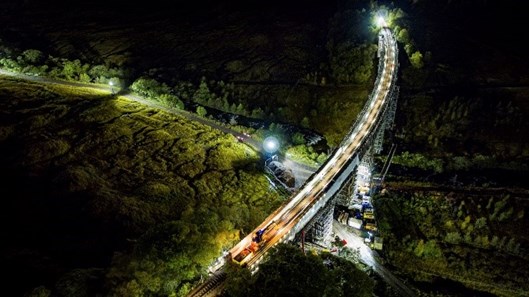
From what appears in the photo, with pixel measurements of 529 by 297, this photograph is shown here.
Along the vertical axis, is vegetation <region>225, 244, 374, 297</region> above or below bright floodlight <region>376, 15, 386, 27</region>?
below

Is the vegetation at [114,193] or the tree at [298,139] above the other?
the tree at [298,139]

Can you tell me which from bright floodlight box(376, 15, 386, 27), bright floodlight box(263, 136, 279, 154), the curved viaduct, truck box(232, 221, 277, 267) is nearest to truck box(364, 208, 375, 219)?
the curved viaduct

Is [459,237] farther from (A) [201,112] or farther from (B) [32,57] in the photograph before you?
(B) [32,57]

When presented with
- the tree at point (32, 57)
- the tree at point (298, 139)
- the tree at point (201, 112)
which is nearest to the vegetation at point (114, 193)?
the tree at point (201, 112)

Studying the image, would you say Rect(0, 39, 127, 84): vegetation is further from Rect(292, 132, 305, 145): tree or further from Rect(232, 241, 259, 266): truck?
Rect(232, 241, 259, 266): truck

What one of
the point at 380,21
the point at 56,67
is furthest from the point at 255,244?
the point at 380,21

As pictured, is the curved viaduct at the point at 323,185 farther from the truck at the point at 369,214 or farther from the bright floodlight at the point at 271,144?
the bright floodlight at the point at 271,144
